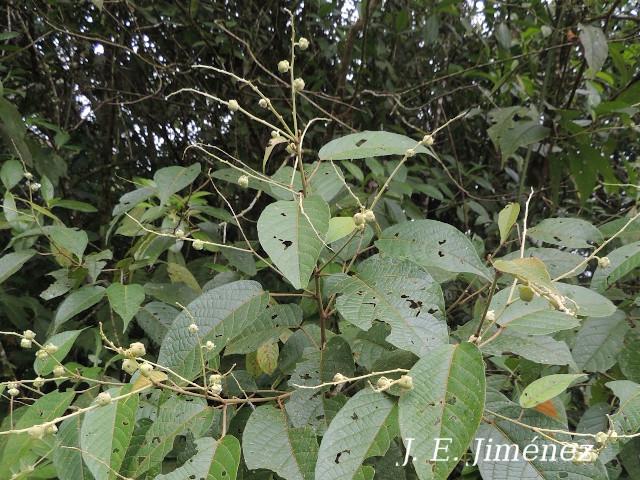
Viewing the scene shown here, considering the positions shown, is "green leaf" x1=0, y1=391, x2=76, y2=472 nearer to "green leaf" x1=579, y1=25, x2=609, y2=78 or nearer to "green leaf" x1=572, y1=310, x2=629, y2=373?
"green leaf" x1=572, y1=310, x2=629, y2=373

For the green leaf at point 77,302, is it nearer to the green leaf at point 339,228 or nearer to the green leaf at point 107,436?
the green leaf at point 107,436

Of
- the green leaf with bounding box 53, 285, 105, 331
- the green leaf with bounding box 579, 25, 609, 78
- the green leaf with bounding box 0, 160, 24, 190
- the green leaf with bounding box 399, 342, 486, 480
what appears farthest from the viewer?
the green leaf with bounding box 579, 25, 609, 78

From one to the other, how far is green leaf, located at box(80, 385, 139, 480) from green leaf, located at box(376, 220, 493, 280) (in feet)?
1.36

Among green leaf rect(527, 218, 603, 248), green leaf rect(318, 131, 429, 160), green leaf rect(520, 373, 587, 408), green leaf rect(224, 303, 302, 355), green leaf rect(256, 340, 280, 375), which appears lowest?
green leaf rect(256, 340, 280, 375)

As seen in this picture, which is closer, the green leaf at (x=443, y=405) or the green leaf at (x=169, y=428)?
the green leaf at (x=443, y=405)

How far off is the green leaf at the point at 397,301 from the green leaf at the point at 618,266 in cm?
35

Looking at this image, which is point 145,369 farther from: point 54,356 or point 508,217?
point 508,217

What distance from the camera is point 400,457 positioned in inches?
27.6

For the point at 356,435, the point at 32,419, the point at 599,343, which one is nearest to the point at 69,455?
the point at 32,419

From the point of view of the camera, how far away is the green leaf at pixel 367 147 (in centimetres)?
75

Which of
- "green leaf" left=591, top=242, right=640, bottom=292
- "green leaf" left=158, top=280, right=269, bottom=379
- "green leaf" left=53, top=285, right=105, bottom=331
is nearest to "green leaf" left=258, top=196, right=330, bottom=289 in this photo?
"green leaf" left=158, top=280, right=269, bottom=379

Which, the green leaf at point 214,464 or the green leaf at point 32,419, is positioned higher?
the green leaf at point 214,464

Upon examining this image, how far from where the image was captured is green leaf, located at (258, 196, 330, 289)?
2.01 ft

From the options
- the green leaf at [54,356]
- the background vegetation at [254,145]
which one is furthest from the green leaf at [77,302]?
the green leaf at [54,356]
